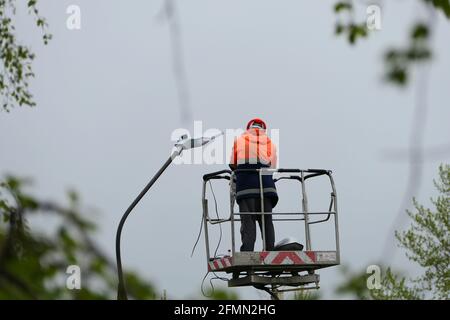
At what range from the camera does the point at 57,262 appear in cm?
205

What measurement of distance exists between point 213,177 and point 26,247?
8.83 metres

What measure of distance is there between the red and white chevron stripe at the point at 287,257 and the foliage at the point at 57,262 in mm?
8847

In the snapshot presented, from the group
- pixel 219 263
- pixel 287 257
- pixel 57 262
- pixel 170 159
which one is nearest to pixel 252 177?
pixel 287 257

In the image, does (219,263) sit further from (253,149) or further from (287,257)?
(253,149)

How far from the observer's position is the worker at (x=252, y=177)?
424 inches

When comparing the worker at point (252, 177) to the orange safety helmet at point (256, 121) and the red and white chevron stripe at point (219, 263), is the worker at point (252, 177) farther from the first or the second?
the red and white chevron stripe at point (219, 263)

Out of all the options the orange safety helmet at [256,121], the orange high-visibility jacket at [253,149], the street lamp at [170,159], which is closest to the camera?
the street lamp at [170,159]

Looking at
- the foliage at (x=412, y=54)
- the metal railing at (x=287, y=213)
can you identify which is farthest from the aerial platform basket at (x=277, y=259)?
the foliage at (x=412, y=54)

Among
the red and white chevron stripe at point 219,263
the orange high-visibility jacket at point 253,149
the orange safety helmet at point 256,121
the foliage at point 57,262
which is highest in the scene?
the orange safety helmet at point 256,121

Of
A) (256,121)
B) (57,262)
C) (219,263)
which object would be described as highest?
(256,121)

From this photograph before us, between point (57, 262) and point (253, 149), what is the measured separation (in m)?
8.88
